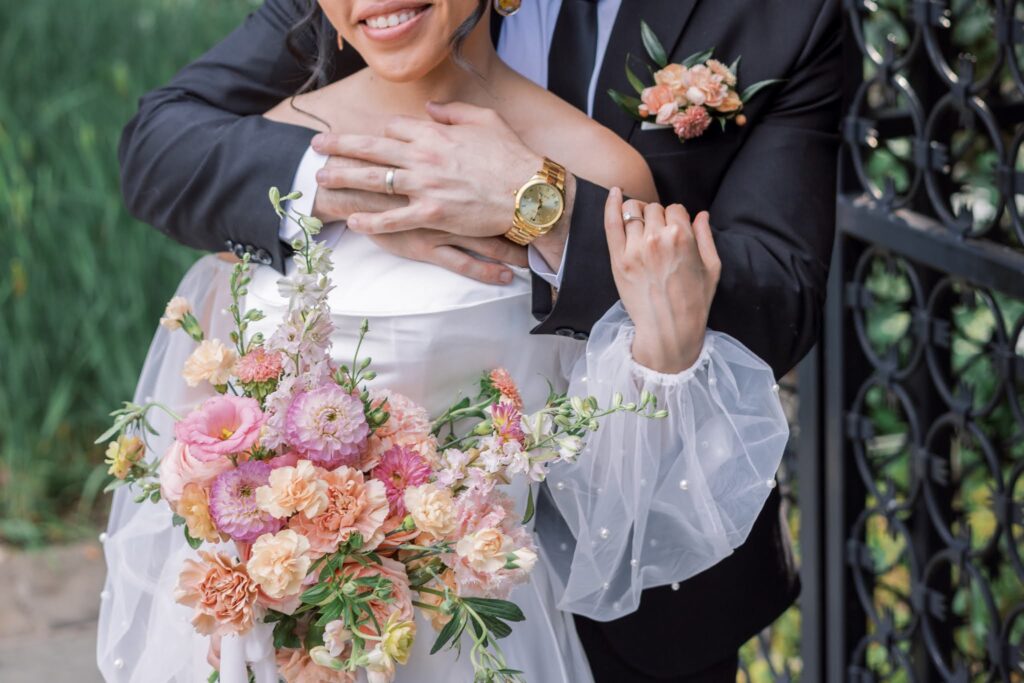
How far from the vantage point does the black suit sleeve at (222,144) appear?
1.93m

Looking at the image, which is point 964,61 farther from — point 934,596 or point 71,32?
point 71,32

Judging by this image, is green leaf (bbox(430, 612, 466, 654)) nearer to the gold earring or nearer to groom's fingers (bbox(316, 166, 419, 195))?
groom's fingers (bbox(316, 166, 419, 195))

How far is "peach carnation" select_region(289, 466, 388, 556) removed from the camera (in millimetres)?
1463

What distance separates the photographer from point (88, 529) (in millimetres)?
4414

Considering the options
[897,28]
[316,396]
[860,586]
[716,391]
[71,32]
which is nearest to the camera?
[316,396]

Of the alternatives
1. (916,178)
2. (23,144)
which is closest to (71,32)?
(23,144)

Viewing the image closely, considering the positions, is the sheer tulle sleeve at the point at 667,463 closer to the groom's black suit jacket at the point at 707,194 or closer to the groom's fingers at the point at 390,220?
the groom's black suit jacket at the point at 707,194

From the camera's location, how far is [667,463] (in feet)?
5.90

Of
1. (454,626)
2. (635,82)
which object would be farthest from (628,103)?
(454,626)

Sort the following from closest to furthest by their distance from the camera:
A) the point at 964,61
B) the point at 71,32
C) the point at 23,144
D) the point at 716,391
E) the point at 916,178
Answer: the point at 716,391, the point at 964,61, the point at 916,178, the point at 23,144, the point at 71,32

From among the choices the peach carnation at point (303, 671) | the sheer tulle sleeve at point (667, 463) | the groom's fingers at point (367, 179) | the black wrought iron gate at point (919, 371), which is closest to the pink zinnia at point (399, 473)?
the peach carnation at point (303, 671)

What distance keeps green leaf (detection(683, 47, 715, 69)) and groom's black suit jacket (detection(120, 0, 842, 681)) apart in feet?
0.08

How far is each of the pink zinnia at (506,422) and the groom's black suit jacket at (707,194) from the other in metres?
0.26

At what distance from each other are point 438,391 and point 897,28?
2637 millimetres
